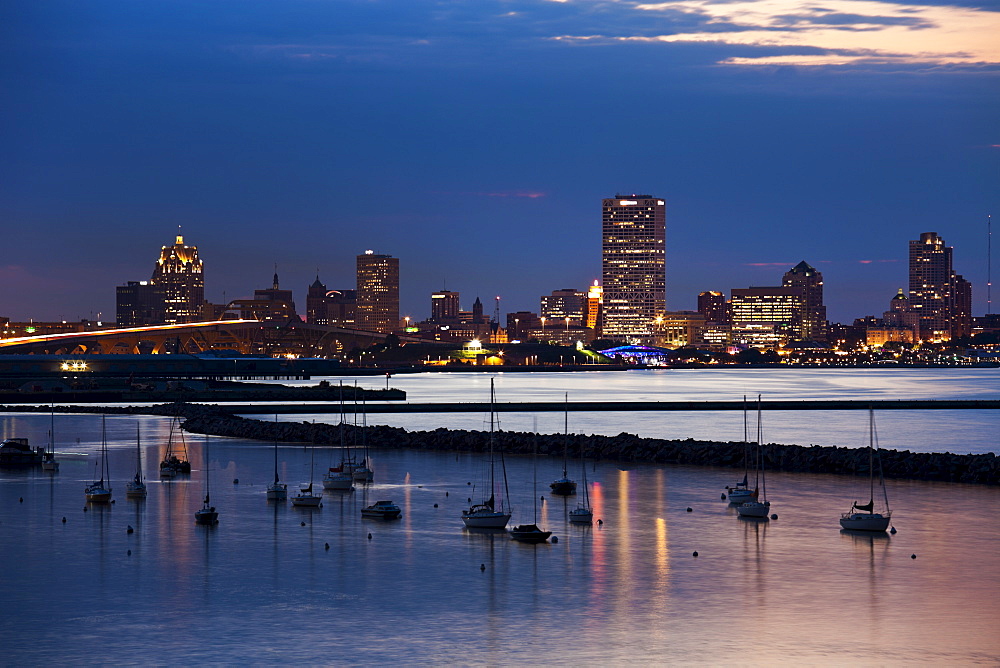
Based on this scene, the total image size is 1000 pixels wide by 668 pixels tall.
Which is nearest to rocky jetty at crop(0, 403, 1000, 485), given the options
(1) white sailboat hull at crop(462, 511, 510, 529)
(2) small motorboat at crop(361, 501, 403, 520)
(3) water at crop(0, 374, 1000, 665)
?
(3) water at crop(0, 374, 1000, 665)

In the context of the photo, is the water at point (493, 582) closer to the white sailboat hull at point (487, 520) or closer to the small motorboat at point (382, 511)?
the white sailboat hull at point (487, 520)

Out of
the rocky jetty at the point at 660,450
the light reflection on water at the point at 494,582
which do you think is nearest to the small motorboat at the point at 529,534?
the light reflection on water at the point at 494,582

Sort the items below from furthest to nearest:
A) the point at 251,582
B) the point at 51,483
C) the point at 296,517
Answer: the point at 51,483, the point at 296,517, the point at 251,582

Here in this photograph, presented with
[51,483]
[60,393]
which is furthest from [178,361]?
[51,483]

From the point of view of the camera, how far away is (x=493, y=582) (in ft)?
99.1

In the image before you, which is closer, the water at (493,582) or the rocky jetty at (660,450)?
the water at (493,582)

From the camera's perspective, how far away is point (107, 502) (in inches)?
1731

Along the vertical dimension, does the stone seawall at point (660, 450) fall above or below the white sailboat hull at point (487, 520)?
above

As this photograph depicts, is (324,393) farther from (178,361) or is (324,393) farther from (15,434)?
(178,361)

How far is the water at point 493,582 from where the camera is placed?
2391cm

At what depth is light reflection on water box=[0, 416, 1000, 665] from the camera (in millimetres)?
23938

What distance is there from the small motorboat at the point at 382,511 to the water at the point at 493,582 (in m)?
0.74

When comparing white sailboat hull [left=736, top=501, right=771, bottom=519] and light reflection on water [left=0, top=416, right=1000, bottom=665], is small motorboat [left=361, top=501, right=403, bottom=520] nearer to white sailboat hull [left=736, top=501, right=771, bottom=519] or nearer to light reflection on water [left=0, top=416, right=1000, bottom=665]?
light reflection on water [left=0, top=416, right=1000, bottom=665]

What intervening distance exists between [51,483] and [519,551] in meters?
24.2
